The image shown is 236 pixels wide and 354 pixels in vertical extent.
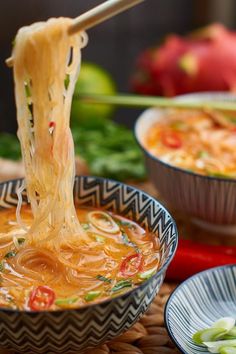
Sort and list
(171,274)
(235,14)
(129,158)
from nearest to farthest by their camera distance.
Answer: (171,274)
(129,158)
(235,14)

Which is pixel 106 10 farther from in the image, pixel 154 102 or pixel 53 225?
pixel 154 102

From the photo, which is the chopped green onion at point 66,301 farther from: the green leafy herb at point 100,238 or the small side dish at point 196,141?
the small side dish at point 196,141

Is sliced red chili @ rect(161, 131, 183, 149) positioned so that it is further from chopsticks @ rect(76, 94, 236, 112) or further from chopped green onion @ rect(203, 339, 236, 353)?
chopped green onion @ rect(203, 339, 236, 353)

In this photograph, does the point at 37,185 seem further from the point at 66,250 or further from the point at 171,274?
the point at 171,274

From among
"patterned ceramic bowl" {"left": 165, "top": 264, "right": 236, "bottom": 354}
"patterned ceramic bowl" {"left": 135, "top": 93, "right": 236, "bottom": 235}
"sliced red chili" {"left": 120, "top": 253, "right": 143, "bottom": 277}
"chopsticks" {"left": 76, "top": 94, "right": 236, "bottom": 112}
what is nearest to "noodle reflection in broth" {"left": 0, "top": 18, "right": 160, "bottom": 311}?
"sliced red chili" {"left": 120, "top": 253, "right": 143, "bottom": 277}

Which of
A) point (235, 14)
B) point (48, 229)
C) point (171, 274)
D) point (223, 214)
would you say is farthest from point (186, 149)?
point (235, 14)
